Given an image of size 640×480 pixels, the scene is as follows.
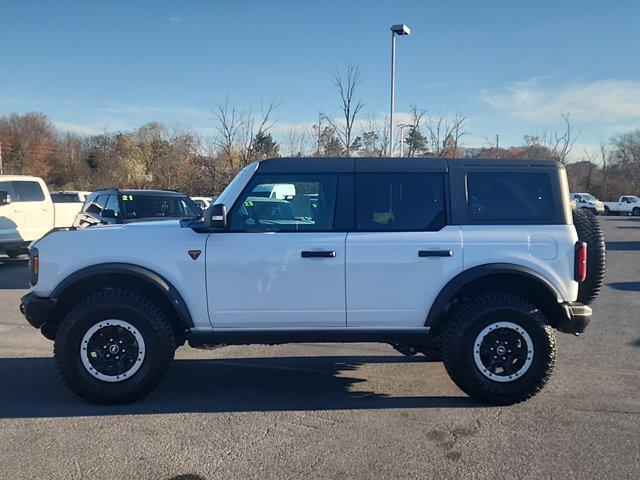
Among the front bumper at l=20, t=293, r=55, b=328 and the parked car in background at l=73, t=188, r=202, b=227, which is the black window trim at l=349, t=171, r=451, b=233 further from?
the parked car in background at l=73, t=188, r=202, b=227

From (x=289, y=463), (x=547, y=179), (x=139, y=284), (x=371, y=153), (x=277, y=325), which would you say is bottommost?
(x=289, y=463)

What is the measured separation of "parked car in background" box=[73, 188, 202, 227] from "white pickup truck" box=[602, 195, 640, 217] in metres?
47.5

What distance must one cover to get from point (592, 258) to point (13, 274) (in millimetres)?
11692

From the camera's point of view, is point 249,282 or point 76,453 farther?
point 249,282

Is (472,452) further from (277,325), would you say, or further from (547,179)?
(547,179)

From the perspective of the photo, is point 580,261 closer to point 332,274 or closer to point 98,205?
point 332,274

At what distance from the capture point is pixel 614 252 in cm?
1814

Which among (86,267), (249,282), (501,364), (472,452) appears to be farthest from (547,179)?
(86,267)

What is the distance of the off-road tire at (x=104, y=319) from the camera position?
4570 mm

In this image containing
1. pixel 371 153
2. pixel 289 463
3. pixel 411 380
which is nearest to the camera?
pixel 289 463

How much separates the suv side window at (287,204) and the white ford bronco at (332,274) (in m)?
0.01

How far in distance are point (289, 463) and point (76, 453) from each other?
57.2 inches

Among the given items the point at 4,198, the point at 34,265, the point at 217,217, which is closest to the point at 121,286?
the point at 34,265

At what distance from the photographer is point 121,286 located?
15.7 ft
